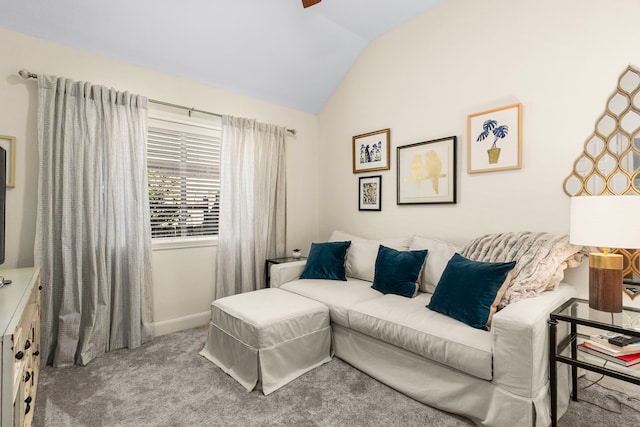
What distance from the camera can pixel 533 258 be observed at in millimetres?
1947

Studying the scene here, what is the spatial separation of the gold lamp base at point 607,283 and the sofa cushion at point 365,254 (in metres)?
1.35

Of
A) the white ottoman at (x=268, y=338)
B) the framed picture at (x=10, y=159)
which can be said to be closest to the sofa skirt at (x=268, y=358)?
the white ottoman at (x=268, y=338)

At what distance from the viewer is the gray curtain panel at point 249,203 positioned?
331 cm

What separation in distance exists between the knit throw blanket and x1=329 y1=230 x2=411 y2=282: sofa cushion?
2.59ft

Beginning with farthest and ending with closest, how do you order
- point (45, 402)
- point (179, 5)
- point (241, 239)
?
1. point (241, 239)
2. point (179, 5)
3. point (45, 402)

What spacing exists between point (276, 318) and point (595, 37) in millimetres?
2786

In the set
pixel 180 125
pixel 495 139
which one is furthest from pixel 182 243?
pixel 495 139

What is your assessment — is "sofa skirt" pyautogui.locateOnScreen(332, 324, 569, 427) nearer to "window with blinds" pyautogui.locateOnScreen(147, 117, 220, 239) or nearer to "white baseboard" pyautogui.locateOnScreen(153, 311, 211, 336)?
"white baseboard" pyautogui.locateOnScreen(153, 311, 211, 336)

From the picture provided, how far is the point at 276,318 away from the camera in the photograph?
2121 millimetres

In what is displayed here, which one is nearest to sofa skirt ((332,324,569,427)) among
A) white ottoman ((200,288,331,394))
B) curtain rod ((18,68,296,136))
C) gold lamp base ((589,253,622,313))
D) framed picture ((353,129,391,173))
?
white ottoman ((200,288,331,394))

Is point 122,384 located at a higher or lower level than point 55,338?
lower

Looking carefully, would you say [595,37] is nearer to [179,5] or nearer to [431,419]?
[431,419]

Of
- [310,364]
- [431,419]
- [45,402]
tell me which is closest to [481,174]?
[431,419]

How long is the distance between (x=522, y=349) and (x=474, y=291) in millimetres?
437
